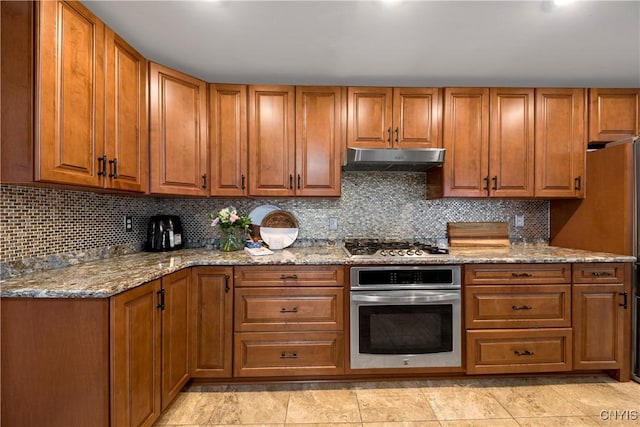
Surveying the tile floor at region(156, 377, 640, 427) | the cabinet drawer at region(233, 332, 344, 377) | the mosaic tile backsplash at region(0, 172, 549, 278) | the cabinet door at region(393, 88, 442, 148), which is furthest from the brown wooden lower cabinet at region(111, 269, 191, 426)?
the cabinet door at region(393, 88, 442, 148)

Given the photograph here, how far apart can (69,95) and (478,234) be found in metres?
3.07

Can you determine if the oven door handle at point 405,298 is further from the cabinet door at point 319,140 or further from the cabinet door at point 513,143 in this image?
the cabinet door at point 513,143

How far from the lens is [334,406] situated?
1.88 meters

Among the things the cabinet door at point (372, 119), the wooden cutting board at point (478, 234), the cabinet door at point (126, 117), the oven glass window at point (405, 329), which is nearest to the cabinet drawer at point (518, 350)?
the oven glass window at point (405, 329)

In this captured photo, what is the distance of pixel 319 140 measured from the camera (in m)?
2.40

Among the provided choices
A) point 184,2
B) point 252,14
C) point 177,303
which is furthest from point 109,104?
point 177,303

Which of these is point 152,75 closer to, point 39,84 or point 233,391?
point 39,84

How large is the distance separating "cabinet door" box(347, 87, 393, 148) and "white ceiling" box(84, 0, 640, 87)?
0.13 metres

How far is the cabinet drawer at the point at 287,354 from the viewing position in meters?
2.05

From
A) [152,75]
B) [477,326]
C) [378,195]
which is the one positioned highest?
[152,75]

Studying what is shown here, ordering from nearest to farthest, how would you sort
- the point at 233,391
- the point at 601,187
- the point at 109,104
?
the point at 109,104 < the point at 233,391 < the point at 601,187

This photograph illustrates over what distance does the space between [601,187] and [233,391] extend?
315cm

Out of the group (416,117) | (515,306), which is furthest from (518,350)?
(416,117)

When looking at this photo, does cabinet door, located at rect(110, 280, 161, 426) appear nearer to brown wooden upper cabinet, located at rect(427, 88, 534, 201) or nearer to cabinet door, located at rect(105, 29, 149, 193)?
cabinet door, located at rect(105, 29, 149, 193)
